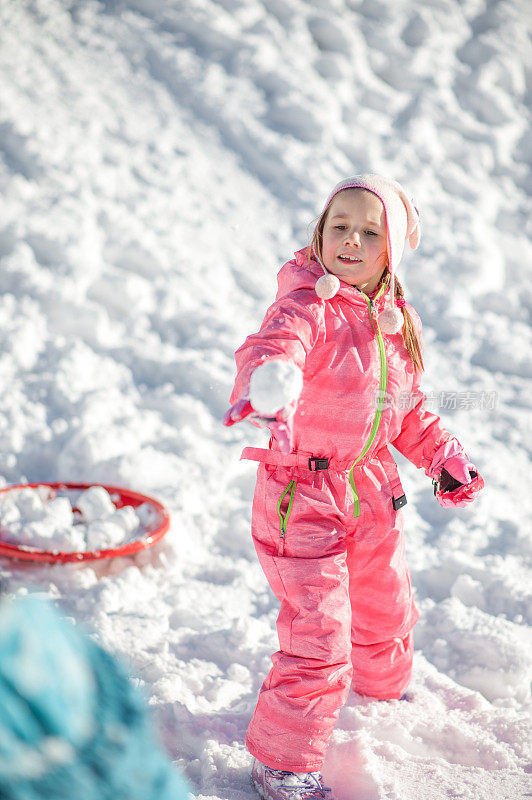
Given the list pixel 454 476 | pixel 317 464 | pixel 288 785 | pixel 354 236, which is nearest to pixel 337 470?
pixel 317 464

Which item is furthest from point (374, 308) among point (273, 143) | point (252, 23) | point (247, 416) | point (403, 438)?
point (252, 23)

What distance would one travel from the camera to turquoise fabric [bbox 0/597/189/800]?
678mm

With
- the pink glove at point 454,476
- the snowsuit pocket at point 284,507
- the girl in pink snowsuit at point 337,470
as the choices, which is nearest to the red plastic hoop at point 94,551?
the girl in pink snowsuit at point 337,470

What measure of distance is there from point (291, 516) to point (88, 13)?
5182 millimetres

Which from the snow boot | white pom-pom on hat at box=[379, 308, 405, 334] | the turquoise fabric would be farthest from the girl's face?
the turquoise fabric

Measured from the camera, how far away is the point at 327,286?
1.78 metres

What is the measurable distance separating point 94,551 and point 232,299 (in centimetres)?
230

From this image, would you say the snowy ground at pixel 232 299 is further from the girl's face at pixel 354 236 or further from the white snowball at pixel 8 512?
the girl's face at pixel 354 236

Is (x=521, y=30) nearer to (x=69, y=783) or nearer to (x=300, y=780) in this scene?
(x=300, y=780)

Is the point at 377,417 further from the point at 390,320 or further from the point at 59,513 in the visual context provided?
the point at 59,513

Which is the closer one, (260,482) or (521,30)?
(260,482)

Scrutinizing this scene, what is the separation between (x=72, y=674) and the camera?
708 millimetres

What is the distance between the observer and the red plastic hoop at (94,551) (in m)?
2.56

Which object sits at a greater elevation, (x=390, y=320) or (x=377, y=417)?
(x=390, y=320)
